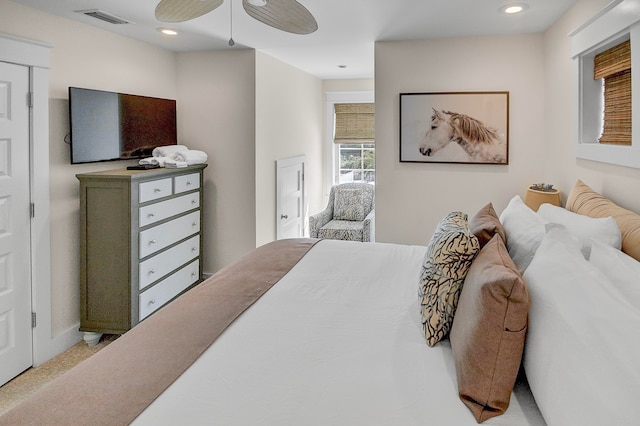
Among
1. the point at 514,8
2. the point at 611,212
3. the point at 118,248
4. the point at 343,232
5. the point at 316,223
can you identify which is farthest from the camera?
the point at 316,223

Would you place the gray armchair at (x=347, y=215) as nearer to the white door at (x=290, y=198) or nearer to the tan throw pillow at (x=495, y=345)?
the white door at (x=290, y=198)

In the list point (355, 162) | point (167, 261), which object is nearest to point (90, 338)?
point (167, 261)

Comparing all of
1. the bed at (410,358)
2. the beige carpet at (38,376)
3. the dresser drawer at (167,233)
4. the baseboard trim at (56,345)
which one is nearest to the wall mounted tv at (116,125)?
the dresser drawer at (167,233)

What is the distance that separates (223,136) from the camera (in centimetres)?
465

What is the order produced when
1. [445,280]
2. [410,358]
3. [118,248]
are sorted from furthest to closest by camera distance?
[118,248], [445,280], [410,358]

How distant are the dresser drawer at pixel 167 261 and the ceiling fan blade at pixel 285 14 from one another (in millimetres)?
2147

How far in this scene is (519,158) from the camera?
3.96m

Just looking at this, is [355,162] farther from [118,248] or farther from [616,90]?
[616,90]

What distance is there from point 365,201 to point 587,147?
3.43m

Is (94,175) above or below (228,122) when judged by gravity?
below

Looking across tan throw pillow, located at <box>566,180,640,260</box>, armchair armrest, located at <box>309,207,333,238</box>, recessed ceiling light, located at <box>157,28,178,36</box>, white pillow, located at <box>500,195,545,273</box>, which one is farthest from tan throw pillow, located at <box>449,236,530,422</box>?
armchair armrest, located at <box>309,207,333,238</box>

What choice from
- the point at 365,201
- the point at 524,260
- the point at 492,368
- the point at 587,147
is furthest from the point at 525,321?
the point at 365,201

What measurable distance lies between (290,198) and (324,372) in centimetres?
430

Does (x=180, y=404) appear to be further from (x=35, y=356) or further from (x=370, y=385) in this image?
(x=35, y=356)
